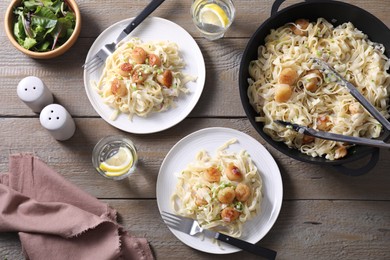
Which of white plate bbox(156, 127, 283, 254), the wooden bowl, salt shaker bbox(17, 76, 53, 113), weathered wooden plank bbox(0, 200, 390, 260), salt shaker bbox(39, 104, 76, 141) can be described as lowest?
weathered wooden plank bbox(0, 200, 390, 260)

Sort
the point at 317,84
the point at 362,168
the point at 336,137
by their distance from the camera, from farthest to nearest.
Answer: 1. the point at 317,84
2. the point at 362,168
3. the point at 336,137

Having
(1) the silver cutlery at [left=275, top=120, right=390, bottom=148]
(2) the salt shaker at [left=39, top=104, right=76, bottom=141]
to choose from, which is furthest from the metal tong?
(2) the salt shaker at [left=39, top=104, right=76, bottom=141]

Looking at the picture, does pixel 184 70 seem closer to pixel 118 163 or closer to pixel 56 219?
pixel 118 163

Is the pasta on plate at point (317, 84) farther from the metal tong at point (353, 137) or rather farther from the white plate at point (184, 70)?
the white plate at point (184, 70)

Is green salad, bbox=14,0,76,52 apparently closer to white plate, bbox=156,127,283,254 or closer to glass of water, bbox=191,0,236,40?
glass of water, bbox=191,0,236,40

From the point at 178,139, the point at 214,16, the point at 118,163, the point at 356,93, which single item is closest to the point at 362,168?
the point at 356,93

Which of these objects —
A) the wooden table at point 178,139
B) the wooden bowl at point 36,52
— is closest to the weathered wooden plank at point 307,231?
the wooden table at point 178,139

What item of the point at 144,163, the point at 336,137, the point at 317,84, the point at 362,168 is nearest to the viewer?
the point at 336,137
